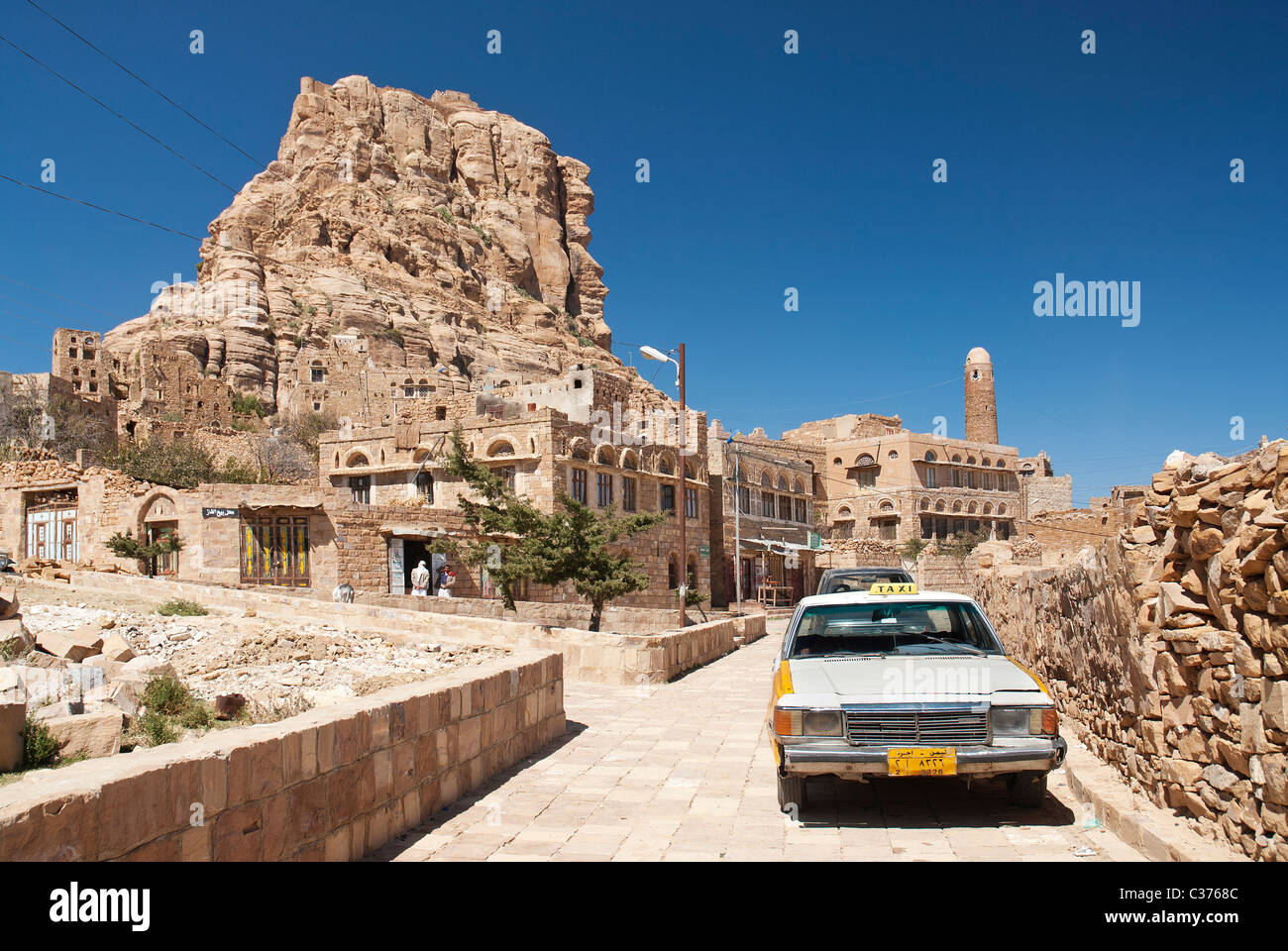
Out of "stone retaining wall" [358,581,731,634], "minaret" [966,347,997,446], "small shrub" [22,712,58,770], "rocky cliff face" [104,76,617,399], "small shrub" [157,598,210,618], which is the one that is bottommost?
"stone retaining wall" [358,581,731,634]

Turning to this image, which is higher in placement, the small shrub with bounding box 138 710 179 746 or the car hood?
the car hood

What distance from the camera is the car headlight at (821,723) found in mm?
5527

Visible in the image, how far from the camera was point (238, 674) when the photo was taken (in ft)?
33.4

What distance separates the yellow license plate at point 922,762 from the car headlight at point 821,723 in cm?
34

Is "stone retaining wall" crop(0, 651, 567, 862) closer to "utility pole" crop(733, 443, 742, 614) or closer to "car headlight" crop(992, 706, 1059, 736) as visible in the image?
"car headlight" crop(992, 706, 1059, 736)

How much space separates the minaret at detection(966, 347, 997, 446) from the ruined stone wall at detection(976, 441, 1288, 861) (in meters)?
69.8

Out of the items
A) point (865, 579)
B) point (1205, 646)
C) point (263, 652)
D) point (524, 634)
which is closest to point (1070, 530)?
point (865, 579)

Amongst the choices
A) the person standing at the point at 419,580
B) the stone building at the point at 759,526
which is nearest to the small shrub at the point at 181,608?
the person standing at the point at 419,580

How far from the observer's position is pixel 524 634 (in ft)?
46.2

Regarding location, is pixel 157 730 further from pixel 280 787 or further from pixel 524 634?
pixel 524 634

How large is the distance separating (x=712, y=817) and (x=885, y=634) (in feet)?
7.00

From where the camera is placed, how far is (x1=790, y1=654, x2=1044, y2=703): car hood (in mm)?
5582

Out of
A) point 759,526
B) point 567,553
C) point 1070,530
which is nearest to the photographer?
point 567,553

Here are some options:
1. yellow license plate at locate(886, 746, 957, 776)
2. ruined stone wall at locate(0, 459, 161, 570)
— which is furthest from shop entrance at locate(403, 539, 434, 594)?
yellow license plate at locate(886, 746, 957, 776)
